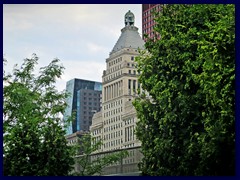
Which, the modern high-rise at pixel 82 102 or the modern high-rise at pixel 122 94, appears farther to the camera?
the modern high-rise at pixel 122 94

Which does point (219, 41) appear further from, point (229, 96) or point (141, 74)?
point (141, 74)

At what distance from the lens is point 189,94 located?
11977mm

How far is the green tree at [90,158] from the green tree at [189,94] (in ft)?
2.29

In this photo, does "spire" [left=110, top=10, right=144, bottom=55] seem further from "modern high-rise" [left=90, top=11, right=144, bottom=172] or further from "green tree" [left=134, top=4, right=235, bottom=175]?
"green tree" [left=134, top=4, right=235, bottom=175]

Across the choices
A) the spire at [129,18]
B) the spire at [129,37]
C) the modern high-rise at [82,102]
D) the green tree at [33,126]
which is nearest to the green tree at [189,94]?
the spire at [129,37]

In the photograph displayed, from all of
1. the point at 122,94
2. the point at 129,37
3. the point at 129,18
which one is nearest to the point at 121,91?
the point at 122,94

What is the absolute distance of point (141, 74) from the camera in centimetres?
1293

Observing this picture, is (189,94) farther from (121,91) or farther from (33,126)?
(33,126)

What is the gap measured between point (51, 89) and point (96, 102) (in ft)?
4.41

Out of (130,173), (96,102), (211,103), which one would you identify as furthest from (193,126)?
(96,102)

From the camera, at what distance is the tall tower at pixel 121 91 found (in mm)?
13078

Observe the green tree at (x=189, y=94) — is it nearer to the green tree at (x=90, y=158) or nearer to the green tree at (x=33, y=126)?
the green tree at (x=90, y=158)

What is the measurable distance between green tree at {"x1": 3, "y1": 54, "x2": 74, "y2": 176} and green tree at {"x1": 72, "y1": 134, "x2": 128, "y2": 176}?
0.37m

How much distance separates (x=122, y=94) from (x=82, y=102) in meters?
0.94
